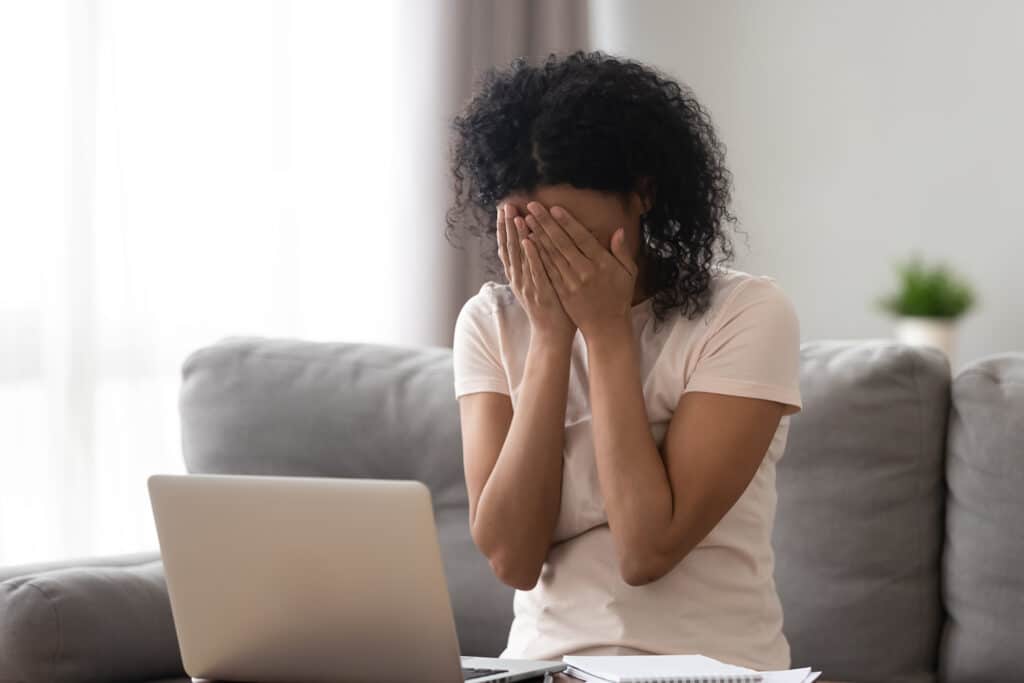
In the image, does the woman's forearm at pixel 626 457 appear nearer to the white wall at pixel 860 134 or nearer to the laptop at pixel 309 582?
the laptop at pixel 309 582

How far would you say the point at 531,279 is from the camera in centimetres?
139

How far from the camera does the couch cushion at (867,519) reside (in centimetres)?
169

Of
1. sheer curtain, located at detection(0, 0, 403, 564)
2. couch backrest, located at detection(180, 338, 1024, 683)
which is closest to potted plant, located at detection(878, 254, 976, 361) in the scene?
sheer curtain, located at detection(0, 0, 403, 564)

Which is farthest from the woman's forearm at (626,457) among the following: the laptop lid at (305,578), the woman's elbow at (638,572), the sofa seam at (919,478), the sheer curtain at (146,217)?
the sheer curtain at (146,217)

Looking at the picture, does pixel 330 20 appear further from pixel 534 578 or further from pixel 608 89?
pixel 534 578

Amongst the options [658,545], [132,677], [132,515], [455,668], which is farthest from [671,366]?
[132,515]

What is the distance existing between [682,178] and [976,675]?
774 mm

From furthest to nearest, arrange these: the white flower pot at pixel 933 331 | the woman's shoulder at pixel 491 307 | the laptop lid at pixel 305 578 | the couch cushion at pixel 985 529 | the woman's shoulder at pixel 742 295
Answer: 1. the white flower pot at pixel 933 331
2. the couch cushion at pixel 985 529
3. the woman's shoulder at pixel 491 307
4. the woman's shoulder at pixel 742 295
5. the laptop lid at pixel 305 578

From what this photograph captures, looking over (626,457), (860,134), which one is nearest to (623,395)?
(626,457)

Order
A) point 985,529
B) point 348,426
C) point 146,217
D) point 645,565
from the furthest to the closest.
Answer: point 146,217 → point 348,426 → point 985,529 → point 645,565

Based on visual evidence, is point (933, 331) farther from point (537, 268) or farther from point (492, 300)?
point (537, 268)

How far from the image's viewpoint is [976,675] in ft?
5.37

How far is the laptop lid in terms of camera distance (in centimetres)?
90

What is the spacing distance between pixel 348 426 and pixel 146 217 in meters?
0.92
